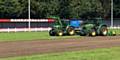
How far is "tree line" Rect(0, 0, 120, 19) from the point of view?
8112 centimetres

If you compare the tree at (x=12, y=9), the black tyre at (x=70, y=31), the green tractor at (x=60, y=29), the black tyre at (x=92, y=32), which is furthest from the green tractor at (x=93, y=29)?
the tree at (x=12, y=9)

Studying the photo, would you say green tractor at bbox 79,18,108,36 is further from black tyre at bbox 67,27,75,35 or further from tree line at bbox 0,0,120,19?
tree line at bbox 0,0,120,19

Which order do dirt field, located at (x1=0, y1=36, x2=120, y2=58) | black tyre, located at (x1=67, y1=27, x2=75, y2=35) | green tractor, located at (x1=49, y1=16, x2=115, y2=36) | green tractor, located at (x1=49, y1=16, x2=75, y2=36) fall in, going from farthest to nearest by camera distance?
black tyre, located at (x1=67, y1=27, x2=75, y2=35) < green tractor, located at (x1=49, y1=16, x2=75, y2=36) < green tractor, located at (x1=49, y1=16, x2=115, y2=36) < dirt field, located at (x1=0, y1=36, x2=120, y2=58)

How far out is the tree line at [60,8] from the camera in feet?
266

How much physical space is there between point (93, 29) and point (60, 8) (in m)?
43.9

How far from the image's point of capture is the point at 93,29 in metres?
45.7

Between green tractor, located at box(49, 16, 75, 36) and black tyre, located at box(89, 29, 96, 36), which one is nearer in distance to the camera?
black tyre, located at box(89, 29, 96, 36)

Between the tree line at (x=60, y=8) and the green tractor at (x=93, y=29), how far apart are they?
119 ft

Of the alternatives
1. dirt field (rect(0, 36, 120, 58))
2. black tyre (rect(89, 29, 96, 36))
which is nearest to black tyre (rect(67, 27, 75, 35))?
black tyre (rect(89, 29, 96, 36))

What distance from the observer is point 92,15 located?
91688mm

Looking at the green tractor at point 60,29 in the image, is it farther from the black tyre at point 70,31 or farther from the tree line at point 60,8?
the tree line at point 60,8

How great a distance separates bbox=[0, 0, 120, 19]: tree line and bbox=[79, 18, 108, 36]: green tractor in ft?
119

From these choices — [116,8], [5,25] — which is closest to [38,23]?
[5,25]

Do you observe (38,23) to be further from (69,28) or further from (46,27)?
(69,28)
